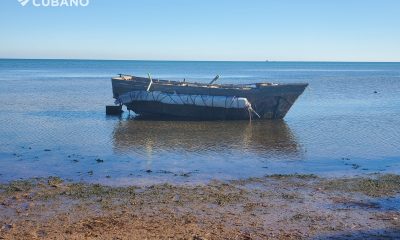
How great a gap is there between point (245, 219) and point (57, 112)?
21.9m

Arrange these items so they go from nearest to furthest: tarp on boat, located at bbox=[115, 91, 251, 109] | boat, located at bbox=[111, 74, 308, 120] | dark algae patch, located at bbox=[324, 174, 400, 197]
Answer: dark algae patch, located at bbox=[324, 174, 400, 197] → tarp on boat, located at bbox=[115, 91, 251, 109] → boat, located at bbox=[111, 74, 308, 120]

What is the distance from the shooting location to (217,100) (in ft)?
84.0

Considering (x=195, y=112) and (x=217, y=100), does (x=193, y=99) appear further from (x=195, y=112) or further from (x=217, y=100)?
(x=217, y=100)

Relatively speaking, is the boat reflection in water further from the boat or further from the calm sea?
the boat

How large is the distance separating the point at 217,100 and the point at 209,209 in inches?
609

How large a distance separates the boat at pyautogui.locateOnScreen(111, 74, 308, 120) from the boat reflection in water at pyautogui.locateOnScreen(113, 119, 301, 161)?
717 millimetres

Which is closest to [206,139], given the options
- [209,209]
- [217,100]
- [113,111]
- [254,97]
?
[217,100]

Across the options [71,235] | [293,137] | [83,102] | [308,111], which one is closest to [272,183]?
[71,235]

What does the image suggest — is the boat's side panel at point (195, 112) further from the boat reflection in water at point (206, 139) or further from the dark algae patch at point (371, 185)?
the dark algae patch at point (371, 185)

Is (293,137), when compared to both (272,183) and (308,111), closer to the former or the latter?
(272,183)

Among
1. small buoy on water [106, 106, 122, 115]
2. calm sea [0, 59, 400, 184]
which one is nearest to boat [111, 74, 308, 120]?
calm sea [0, 59, 400, 184]

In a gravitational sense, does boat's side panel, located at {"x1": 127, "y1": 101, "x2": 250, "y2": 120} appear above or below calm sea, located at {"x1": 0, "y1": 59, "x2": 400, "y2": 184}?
above

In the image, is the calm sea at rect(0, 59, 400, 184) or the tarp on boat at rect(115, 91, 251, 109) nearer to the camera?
the calm sea at rect(0, 59, 400, 184)

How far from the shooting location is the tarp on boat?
2533cm
